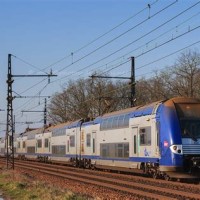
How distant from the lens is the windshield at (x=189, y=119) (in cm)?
2200

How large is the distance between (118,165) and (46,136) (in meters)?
28.9

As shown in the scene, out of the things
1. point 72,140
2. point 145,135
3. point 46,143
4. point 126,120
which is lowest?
point 145,135

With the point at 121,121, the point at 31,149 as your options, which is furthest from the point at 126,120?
the point at 31,149

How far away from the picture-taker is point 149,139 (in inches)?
939

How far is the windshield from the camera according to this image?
866 inches

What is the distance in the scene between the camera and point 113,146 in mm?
29984

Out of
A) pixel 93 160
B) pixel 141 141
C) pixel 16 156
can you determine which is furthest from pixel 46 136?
pixel 141 141

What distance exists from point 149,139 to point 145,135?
0.62m

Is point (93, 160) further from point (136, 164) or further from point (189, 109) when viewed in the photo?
point (189, 109)

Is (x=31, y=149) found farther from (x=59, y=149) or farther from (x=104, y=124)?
(x=104, y=124)

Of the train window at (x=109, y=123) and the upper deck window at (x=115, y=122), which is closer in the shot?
the upper deck window at (x=115, y=122)

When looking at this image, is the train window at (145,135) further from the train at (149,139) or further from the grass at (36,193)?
the grass at (36,193)

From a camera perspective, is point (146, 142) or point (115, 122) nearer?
point (146, 142)

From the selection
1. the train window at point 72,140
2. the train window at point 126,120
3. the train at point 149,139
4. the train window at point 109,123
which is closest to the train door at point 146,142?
the train at point 149,139
